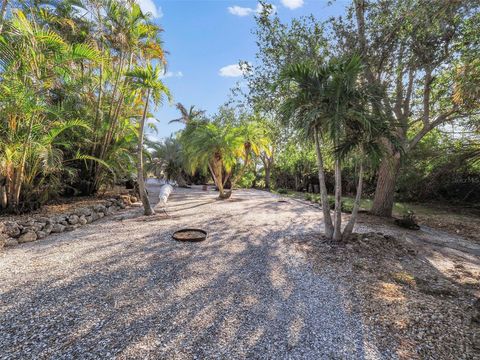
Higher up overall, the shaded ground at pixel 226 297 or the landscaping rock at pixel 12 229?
the landscaping rock at pixel 12 229

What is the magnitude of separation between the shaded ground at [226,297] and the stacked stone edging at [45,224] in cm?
33

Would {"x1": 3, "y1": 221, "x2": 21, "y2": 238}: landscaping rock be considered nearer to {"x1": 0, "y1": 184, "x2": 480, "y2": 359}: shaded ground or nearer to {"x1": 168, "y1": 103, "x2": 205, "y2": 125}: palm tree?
{"x1": 0, "y1": 184, "x2": 480, "y2": 359}: shaded ground

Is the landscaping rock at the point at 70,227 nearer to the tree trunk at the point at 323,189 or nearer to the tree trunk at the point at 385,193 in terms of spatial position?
the tree trunk at the point at 323,189

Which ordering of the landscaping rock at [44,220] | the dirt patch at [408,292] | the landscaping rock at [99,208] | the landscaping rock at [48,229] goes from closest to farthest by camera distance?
the dirt patch at [408,292] < the landscaping rock at [48,229] < the landscaping rock at [44,220] < the landscaping rock at [99,208]

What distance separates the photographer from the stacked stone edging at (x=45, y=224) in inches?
172

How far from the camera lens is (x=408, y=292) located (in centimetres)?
299

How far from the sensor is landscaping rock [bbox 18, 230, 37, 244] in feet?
14.6

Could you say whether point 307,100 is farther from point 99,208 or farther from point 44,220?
point 99,208

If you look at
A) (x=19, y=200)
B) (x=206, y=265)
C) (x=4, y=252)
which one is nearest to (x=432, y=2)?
(x=206, y=265)

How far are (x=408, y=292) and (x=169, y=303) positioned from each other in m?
3.05

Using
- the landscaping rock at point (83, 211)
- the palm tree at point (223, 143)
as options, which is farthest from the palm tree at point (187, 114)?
the landscaping rock at point (83, 211)

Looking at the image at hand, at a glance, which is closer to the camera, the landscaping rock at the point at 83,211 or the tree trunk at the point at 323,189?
the tree trunk at the point at 323,189

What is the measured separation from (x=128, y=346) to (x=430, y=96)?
995cm

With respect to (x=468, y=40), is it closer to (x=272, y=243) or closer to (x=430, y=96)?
(x=430, y=96)
